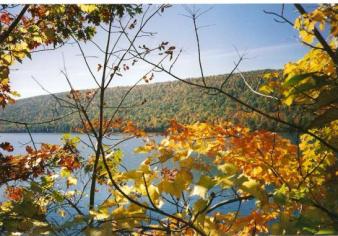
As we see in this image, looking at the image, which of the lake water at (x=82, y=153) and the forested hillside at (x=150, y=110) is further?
the lake water at (x=82, y=153)

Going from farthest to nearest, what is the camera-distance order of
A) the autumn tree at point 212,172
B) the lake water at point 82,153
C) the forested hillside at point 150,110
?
the lake water at point 82,153, the forested hillside at point 150,110, the autumn tree at point 212,172

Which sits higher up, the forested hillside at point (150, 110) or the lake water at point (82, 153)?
the forested hillside at point (150, 110)

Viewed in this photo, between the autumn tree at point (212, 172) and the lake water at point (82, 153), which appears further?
the lake water at point (82, 153)

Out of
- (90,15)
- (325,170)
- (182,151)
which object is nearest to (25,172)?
(90,15)

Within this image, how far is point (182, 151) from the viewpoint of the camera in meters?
0.86

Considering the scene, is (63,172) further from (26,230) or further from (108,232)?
(108,232)

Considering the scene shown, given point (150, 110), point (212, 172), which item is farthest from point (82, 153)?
point (150, 110)

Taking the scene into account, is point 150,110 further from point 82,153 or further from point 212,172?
point 212,172

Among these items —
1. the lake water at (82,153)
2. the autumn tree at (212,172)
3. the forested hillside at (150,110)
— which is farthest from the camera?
the lake water at (82,153)

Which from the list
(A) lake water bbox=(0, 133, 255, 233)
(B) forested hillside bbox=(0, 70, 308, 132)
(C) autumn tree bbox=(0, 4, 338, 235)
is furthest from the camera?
(A) lake water bbox=(0, 133, 255, 233)

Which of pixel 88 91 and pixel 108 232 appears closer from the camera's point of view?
pixel 108 232

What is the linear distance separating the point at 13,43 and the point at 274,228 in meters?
1.79

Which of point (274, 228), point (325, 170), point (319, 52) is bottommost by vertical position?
point (325, 170)

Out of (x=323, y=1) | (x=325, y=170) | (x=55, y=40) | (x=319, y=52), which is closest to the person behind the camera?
(x=323, y=1)
